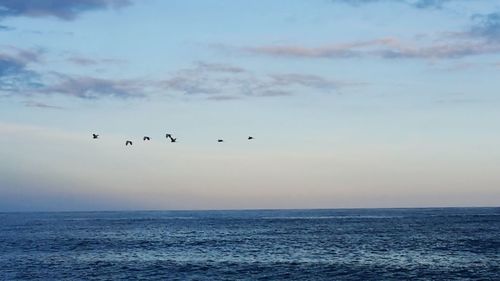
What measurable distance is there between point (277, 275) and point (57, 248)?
44772 millimetres

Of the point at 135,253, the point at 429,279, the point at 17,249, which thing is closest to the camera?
the point at 429,279

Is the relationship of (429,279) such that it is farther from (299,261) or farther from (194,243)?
(194,243)

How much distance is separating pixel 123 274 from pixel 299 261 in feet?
67.0

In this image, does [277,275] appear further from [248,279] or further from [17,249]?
[17,249]

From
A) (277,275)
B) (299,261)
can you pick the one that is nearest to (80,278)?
(277,275)

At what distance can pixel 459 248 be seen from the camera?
8438cm

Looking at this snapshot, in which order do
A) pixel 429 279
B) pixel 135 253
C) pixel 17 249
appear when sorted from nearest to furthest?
pixel 429 279 → pixel 135 253 → pixel 17 249

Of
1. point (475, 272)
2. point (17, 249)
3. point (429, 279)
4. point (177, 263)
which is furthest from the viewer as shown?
point (17, 249)

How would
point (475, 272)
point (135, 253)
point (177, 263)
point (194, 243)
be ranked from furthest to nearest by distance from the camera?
1. point (194, 243)
2. point (135, 253)
3. point (177, 263)
4. point (475, 272)

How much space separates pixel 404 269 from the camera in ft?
206

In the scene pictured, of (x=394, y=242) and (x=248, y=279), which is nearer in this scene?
(x=248, y=279)

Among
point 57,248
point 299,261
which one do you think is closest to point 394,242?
point 299,261

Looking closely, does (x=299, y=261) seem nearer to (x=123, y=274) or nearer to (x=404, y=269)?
(x=404, y=269)

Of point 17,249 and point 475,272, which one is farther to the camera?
point 17,249
